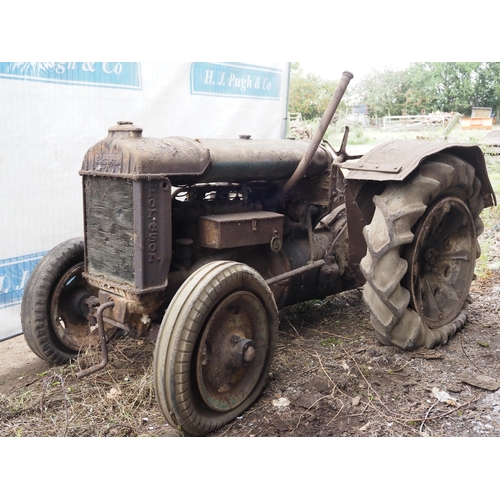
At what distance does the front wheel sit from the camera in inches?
82.4

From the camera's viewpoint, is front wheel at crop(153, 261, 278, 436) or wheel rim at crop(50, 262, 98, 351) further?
wheel rim at crop(50, 262, 98, 351)

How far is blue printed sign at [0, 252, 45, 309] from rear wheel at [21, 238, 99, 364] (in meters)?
0.77

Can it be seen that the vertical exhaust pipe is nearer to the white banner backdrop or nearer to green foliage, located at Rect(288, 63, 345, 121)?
the white banner backdrop

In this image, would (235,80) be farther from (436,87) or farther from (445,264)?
(445,264)

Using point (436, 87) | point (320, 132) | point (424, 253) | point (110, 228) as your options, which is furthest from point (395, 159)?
point (110, 228)

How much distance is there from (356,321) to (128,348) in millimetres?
1435

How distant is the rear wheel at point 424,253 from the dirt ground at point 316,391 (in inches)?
5.8

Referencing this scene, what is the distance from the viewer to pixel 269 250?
304 centimetres

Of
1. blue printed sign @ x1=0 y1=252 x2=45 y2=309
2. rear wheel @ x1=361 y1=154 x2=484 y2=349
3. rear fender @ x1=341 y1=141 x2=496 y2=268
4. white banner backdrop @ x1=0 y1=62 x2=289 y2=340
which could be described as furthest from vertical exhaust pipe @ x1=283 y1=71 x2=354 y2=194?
blue printed sign @ x1=0 y1=252 x2=45 y2=309

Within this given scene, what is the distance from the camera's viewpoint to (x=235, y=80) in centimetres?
487

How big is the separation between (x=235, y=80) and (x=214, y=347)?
10.5ft

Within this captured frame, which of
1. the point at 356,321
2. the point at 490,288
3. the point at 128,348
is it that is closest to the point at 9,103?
the point at 128,348

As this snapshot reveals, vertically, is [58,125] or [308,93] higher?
[308,93]

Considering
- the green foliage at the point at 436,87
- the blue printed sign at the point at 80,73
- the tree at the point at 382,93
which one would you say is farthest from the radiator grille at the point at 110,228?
the tree at the point at 382,93
